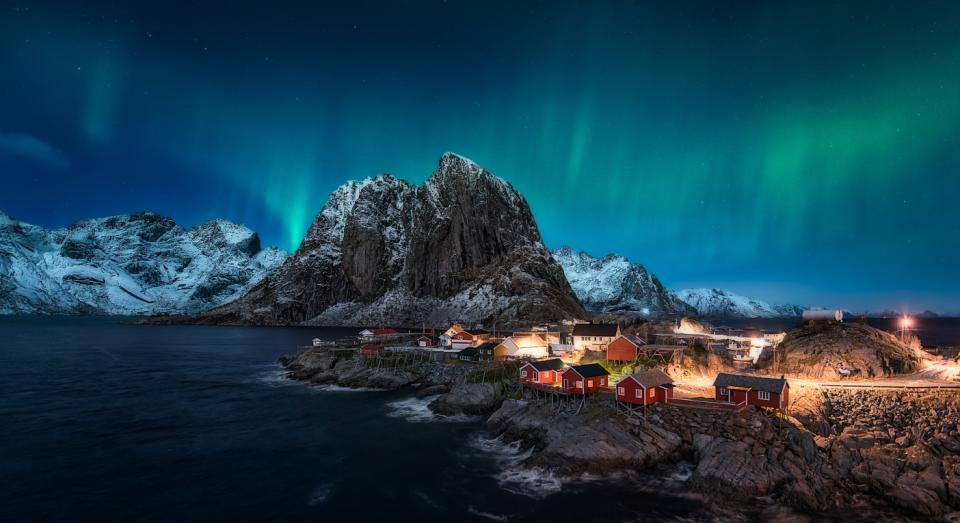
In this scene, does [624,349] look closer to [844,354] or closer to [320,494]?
[844,354]

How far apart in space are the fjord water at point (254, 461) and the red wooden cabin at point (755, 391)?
15.9 meters

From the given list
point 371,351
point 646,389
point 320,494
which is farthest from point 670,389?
point 371,351

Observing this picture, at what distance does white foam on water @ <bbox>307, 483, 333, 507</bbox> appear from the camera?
109 ft

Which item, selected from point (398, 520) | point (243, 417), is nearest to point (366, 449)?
point (398, 520)

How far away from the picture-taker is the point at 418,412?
58531 mm

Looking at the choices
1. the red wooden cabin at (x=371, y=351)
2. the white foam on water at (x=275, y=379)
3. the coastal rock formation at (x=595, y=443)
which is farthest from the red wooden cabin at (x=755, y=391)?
the white foam on water at (x=275, y=379)

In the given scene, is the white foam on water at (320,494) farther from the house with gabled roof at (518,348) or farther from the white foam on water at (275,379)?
the white foam on water at (275,379)

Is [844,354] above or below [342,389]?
above

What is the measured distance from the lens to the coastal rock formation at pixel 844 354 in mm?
53000

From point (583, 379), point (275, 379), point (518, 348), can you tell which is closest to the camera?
point (583, 379)

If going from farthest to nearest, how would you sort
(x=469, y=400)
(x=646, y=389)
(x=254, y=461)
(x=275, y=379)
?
(x=275, y=379)
(x=469, y=400)
(x=646, y=389)
(x=254, y=461)

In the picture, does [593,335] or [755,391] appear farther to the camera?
[593,335]

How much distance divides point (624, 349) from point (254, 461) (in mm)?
46881

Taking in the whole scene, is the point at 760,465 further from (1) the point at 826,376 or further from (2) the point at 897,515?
(1) the point at 826,376
